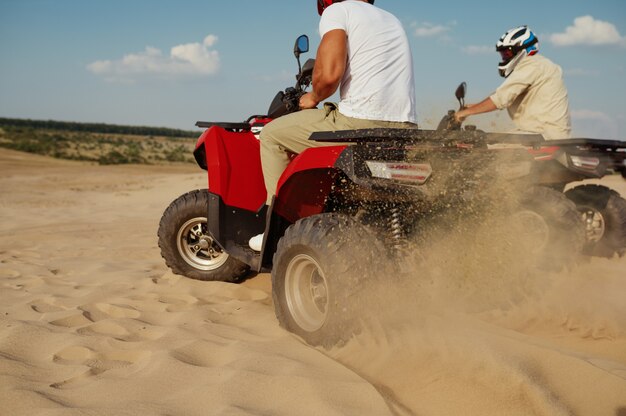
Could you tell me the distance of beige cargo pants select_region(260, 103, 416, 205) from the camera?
3.57m

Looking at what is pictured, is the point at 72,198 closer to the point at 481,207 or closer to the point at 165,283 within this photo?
the point at 165,283

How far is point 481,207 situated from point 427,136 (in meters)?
0.81

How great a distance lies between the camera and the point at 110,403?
7.98 feet

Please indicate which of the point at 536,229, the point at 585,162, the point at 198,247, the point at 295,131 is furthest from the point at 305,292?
the point at 585,162

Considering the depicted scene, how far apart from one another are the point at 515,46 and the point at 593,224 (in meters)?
2.13

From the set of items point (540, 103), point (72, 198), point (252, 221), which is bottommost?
point (72, 198)

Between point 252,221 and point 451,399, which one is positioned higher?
point 252,221

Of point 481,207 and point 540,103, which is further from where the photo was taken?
point 540,103

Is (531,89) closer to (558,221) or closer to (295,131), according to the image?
(558,221)

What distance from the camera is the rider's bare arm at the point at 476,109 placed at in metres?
5.92

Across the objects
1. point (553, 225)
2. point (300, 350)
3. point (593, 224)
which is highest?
point (553, 225)

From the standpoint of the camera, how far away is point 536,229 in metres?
4.84

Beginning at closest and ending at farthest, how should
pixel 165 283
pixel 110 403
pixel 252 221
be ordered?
pixel 110 403 → pixel 252 221 → pixel 165 283

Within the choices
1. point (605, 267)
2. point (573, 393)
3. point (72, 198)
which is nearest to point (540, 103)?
point (605, 267)
